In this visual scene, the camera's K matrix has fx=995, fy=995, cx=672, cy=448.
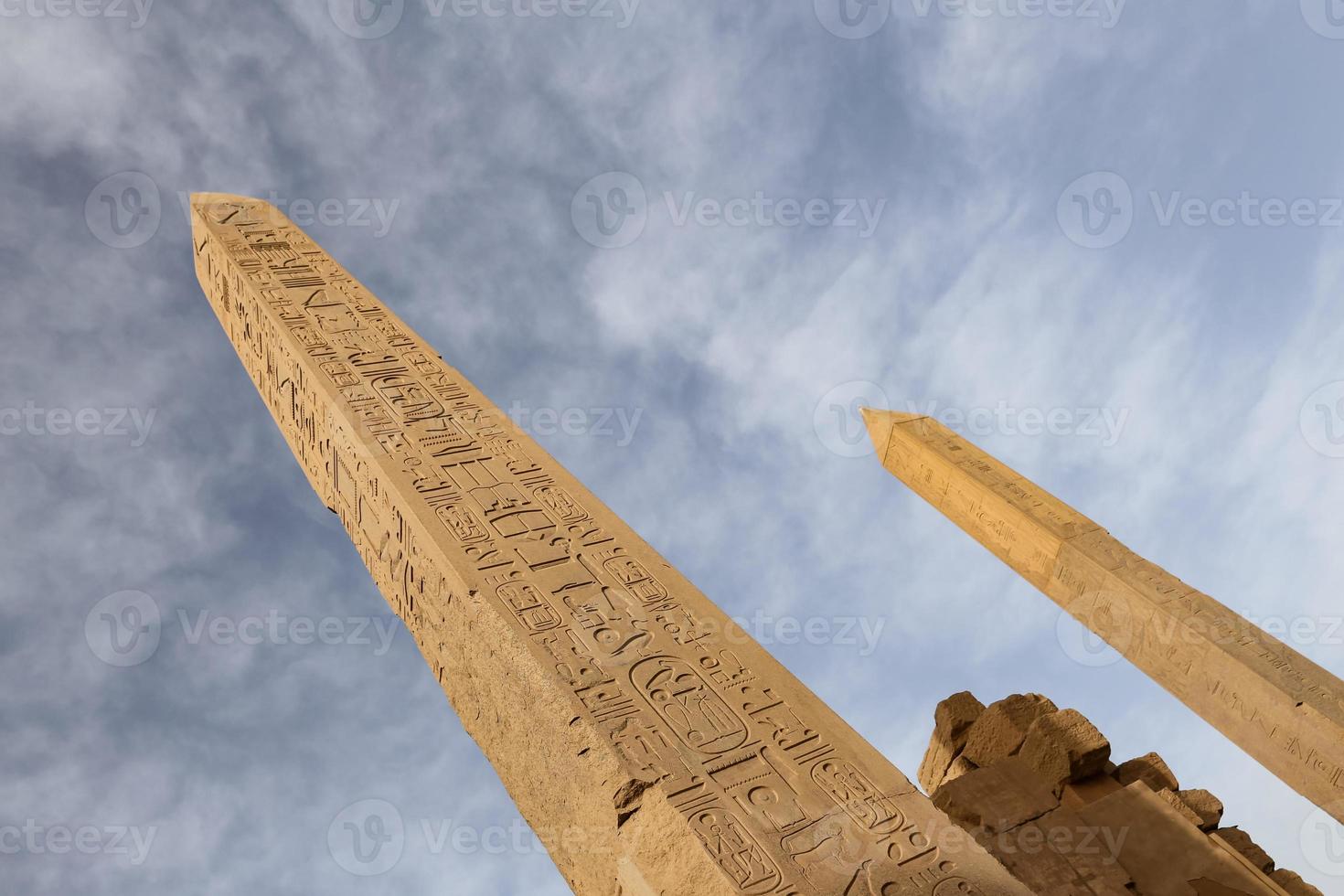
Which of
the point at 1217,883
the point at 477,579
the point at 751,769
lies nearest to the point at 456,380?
the point at 477,579

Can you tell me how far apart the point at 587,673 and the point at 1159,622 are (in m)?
5.49

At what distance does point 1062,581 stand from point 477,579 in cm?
594

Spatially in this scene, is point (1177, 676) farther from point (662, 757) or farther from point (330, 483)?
point (330, 483)

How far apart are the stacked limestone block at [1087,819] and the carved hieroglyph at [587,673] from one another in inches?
69.9

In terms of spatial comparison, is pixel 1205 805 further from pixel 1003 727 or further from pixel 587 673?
pixel 587 673

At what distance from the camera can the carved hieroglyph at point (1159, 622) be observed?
21.0 ft

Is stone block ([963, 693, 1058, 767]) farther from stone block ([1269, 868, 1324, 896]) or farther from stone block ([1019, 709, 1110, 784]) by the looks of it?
stone block ([1269, 868, 1324, 896])

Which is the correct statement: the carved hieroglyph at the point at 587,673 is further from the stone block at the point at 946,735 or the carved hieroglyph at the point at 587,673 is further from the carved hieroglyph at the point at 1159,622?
the carved hieroglyph at the point at 1159,622


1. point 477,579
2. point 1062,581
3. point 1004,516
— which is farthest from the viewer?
point 1004,516

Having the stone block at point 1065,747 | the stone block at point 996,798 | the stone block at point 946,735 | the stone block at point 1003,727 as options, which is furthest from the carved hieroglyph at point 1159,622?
the stone block at point 996,798

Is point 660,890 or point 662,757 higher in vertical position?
point 662,757

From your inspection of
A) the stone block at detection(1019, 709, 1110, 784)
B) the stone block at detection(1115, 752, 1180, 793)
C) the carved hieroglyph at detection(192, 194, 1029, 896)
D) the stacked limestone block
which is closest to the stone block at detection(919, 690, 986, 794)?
the stacked limestone block

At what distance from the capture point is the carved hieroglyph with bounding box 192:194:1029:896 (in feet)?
9.78

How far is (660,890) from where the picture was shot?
3.00 meters
